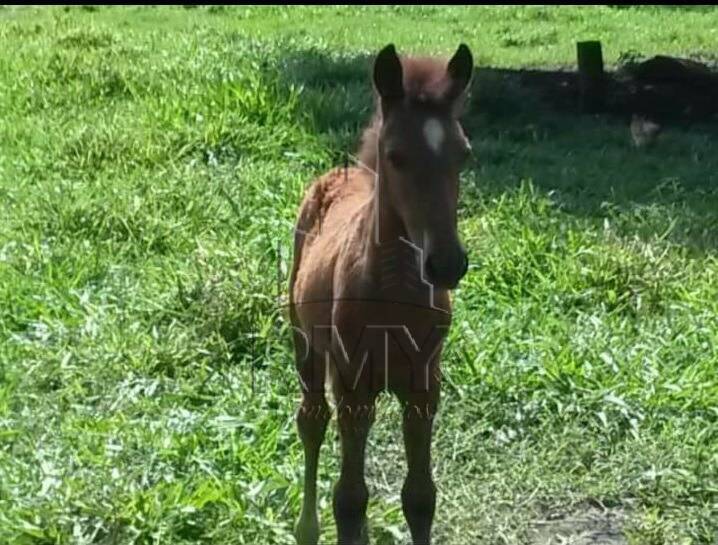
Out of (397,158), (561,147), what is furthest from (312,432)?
(561,147)

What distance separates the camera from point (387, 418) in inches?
180

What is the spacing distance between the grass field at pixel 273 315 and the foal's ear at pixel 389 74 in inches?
60.2

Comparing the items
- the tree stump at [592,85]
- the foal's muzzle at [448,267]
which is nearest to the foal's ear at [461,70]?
the foal's muzzle at [448,267]

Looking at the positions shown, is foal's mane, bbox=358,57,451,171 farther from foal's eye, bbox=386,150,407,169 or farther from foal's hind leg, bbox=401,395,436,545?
foal's hind leg, bbox=401,395,436,545

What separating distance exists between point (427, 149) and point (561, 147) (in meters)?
5.27

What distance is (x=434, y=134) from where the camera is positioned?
2.83 m

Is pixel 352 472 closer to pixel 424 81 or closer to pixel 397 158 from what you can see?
pixel 397 158

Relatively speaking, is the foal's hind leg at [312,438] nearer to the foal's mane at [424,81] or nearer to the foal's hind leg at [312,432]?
the foal's hind leg at [312,432]

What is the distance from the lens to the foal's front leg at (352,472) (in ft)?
10.7

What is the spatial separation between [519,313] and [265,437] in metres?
1.52

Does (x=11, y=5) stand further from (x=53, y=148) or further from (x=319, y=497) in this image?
(x=319, y=497)

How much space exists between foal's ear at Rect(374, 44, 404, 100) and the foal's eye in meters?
0.15

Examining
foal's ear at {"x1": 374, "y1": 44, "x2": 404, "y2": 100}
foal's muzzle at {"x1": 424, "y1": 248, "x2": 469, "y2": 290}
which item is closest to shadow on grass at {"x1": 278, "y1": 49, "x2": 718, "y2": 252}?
foal's ear at {"x1": 374, "y1": 44, "x2": 404, "y2": 100}

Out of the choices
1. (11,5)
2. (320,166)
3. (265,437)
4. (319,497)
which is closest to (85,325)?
(265,437)
